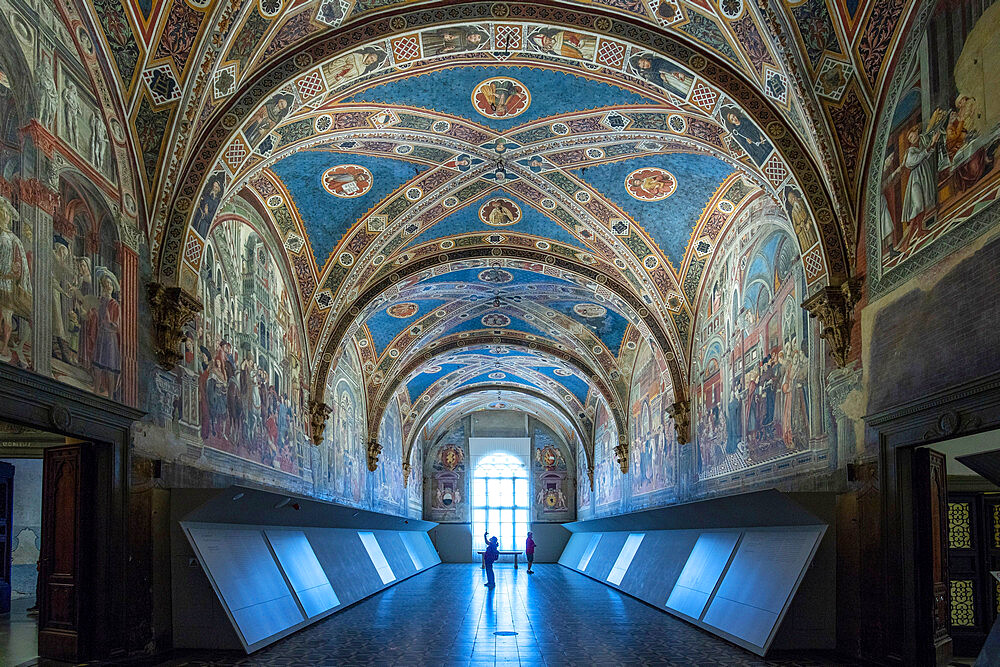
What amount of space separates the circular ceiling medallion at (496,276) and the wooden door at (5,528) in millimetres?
11739

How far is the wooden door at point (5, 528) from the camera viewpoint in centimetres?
1612

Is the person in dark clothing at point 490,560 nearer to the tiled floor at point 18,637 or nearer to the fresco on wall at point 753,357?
the fresco on wall at point 753,357

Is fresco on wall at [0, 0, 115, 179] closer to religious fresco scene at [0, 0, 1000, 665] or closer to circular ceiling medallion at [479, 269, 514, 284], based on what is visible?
religious fresco scene at [0, 0, 1000, 665]

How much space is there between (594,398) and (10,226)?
29485mm

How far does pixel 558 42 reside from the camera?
12.1 metres

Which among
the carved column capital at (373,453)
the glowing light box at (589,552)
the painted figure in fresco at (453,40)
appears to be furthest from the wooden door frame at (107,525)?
the glowing light box at (589,552)

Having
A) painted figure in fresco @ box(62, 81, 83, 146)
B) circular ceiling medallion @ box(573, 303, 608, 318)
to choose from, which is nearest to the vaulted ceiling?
painted figure in fresco @ box(62, 81, 83, 146)

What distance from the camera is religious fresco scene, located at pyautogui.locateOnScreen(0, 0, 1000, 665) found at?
8.67 m

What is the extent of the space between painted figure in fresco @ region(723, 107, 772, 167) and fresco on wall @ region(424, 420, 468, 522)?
34800mm

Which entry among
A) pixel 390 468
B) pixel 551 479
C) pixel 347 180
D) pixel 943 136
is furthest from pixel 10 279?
pixel 551 479

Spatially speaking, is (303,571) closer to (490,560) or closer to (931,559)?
(490,560)

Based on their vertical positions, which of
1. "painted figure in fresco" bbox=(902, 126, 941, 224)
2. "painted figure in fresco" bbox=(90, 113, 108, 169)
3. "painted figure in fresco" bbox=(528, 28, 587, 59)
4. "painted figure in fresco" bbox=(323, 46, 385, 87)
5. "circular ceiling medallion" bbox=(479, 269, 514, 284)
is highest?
A: "painted figure in fresco" bbox=(528, 28, 587, 59)

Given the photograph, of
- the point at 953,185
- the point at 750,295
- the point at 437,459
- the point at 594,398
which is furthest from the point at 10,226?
the point at 437,459

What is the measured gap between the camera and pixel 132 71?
10250 millimetres
